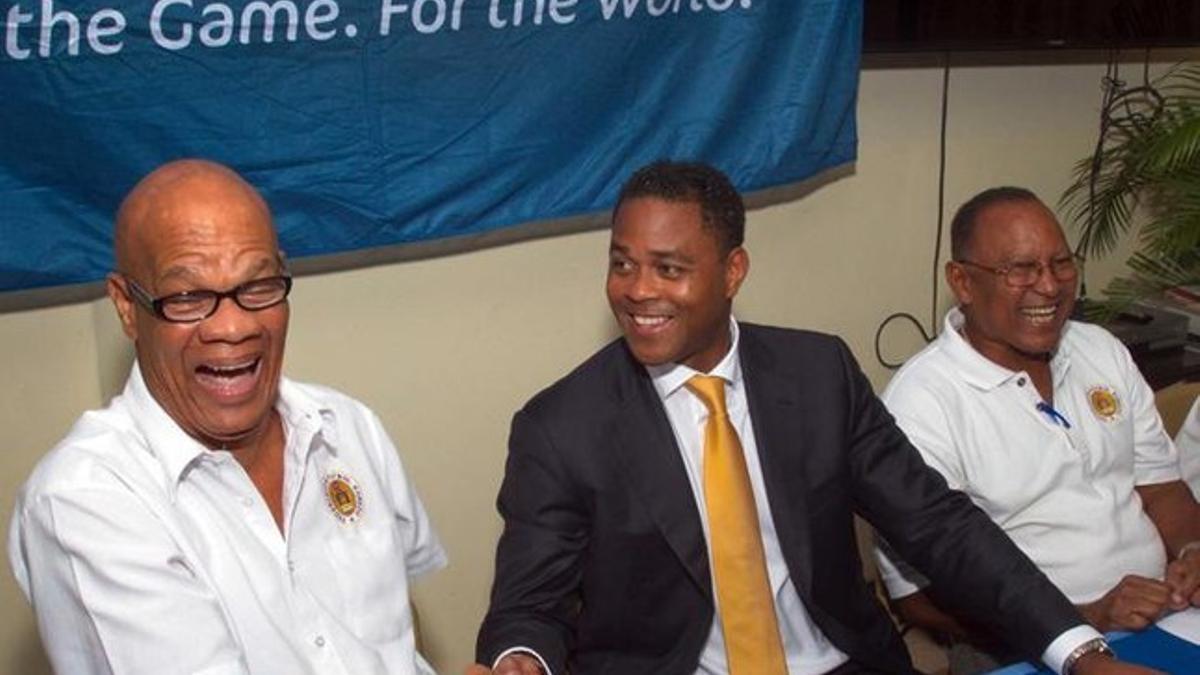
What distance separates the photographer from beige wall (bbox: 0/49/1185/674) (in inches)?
89.2

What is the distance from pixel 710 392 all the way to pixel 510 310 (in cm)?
78

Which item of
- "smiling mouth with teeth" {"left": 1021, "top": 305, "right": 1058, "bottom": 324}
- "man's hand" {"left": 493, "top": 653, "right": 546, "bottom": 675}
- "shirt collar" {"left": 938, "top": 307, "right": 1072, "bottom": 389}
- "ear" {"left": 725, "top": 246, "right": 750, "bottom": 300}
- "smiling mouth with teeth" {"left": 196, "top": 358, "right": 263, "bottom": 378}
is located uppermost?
"ear" {"left": 725, "top": 246, "right": 750, "bottom": 300}

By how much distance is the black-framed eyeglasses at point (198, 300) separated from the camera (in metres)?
1.57

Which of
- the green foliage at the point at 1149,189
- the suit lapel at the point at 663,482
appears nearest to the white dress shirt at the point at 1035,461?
the suit lapel at the point at 663,482

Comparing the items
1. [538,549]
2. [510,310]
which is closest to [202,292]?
[538,549]

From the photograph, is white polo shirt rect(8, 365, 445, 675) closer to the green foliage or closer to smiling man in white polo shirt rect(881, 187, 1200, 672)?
smiling man in white polo shirt rect(881, 187, 1200, 672)

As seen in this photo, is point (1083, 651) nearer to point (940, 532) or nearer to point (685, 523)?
point (940, 532)

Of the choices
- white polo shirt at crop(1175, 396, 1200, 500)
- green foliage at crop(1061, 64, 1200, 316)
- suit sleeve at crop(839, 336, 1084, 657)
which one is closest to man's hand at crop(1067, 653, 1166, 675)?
suit sleeve at crop(839, 336, 1084, 657)

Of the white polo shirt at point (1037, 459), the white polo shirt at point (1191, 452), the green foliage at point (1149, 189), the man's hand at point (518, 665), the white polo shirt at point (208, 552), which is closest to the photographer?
the white polo shirt at point (208, 552)

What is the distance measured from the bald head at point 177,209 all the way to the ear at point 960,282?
141cm

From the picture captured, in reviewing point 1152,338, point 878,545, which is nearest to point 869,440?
point 878,545

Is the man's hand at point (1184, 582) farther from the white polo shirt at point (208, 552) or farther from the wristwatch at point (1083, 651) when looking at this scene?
the white polo shirt at point (208, 552)

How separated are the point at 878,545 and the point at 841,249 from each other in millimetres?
1102

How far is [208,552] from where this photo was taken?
1.58 m
